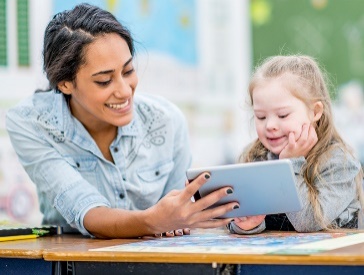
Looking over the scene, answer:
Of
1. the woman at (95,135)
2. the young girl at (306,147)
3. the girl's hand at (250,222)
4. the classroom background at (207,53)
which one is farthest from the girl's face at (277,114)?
the classroom background at (207,53)

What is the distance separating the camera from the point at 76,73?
90.4 inches

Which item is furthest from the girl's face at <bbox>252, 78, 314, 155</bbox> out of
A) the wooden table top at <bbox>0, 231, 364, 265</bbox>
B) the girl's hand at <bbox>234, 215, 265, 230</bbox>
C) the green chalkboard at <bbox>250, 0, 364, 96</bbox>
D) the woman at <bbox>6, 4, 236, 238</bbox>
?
the green chalkboard at <bbox>250, 0, 364, 96</bbox>

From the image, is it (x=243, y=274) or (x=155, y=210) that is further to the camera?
(x=155, y=210)

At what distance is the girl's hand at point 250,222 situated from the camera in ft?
6.57

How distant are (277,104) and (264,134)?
9cm

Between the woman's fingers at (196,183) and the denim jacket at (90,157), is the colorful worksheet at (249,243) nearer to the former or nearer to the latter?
the woman's fingers at (196,183)

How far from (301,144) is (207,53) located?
280 cm

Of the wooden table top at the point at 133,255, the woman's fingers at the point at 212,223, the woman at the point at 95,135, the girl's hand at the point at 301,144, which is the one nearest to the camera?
the wooden table top at the point at 133,255

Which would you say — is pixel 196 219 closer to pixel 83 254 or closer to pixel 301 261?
pixel 83 254

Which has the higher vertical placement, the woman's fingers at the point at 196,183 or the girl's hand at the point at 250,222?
the woman's fingers at the point at 196,183

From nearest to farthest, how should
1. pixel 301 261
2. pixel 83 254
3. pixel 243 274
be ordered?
1. pixel 301 261
2. pixel 243 274
3. pixel 83 254

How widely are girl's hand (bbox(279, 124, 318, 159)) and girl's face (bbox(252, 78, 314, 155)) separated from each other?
0.06 ft

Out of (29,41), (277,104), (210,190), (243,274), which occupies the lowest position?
(243,274)

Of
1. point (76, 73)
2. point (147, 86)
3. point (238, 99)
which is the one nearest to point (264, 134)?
point (76, 73)
